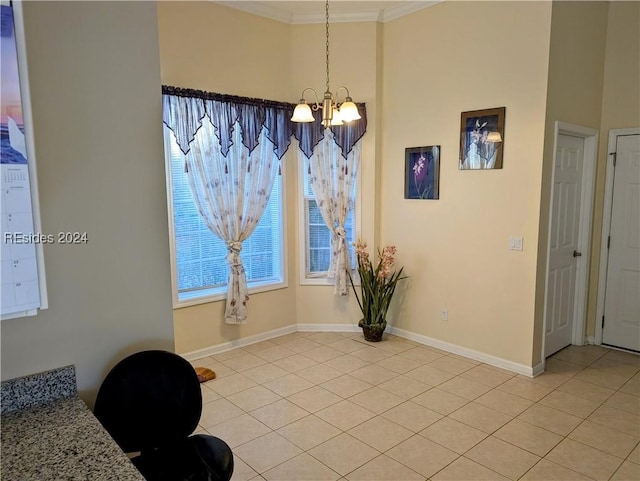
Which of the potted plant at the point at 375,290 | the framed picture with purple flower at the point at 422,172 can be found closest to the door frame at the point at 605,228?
the framed picture with purple flower at the point at 422,172

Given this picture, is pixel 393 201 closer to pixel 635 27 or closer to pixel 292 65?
pixel 292 65

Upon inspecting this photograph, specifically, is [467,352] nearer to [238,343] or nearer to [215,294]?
[238,343]

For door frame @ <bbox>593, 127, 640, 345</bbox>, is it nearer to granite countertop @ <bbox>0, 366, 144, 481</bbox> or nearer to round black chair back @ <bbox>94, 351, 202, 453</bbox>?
round black chair back @ <bbox>94, 351, 202, 453</bbox>

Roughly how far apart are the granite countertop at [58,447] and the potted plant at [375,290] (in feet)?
10.9

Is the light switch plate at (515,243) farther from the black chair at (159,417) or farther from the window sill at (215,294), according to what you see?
the black chair at (159,417)

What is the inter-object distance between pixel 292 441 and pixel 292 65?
3612 millimetres

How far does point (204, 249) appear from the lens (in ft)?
14.0

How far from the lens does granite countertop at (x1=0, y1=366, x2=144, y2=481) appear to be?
1223 mm

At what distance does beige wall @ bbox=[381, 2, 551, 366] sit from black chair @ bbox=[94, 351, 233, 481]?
287 cm

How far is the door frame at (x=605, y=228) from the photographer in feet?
13.9

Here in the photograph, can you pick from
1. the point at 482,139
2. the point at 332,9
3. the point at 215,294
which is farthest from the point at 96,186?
the point at 332,9

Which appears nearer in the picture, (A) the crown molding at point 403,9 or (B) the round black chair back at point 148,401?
(B) the round black chair back at point 148,401

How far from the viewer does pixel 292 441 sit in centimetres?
283

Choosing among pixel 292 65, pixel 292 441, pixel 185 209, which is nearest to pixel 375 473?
pixel 292 441
